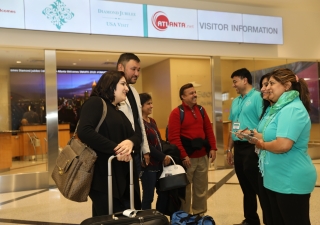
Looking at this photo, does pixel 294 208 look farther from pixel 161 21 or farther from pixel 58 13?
pixel 161 21

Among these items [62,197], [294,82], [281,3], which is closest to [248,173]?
[294,82]

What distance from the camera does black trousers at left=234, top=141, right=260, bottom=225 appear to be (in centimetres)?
344

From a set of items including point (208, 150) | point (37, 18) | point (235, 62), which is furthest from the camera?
point (235, 62)

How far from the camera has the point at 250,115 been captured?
3.56 m

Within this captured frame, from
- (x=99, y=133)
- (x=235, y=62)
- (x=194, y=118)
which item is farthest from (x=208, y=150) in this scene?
(x=235, y=62)

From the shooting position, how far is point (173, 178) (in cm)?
301

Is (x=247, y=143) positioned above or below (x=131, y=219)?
above

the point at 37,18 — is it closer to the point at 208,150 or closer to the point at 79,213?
the point at 79,213

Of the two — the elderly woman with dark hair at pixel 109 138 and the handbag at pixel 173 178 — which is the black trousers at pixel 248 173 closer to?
the handbag at pixel 173 178

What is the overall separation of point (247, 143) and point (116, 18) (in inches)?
163

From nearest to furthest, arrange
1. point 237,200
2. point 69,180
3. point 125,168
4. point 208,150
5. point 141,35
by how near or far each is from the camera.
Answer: point 69,180 < point 125,168 < point 208,150 < point 237,200 < point 141,35

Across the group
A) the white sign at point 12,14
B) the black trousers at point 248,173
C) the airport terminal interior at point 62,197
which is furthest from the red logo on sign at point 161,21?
the black trousers at point 248,173

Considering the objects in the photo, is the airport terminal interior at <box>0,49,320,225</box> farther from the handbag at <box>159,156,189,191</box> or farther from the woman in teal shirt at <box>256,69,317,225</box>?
the woman in teal shirt at <box>256,69,317,225</box>

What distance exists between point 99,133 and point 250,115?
6.29 feet
